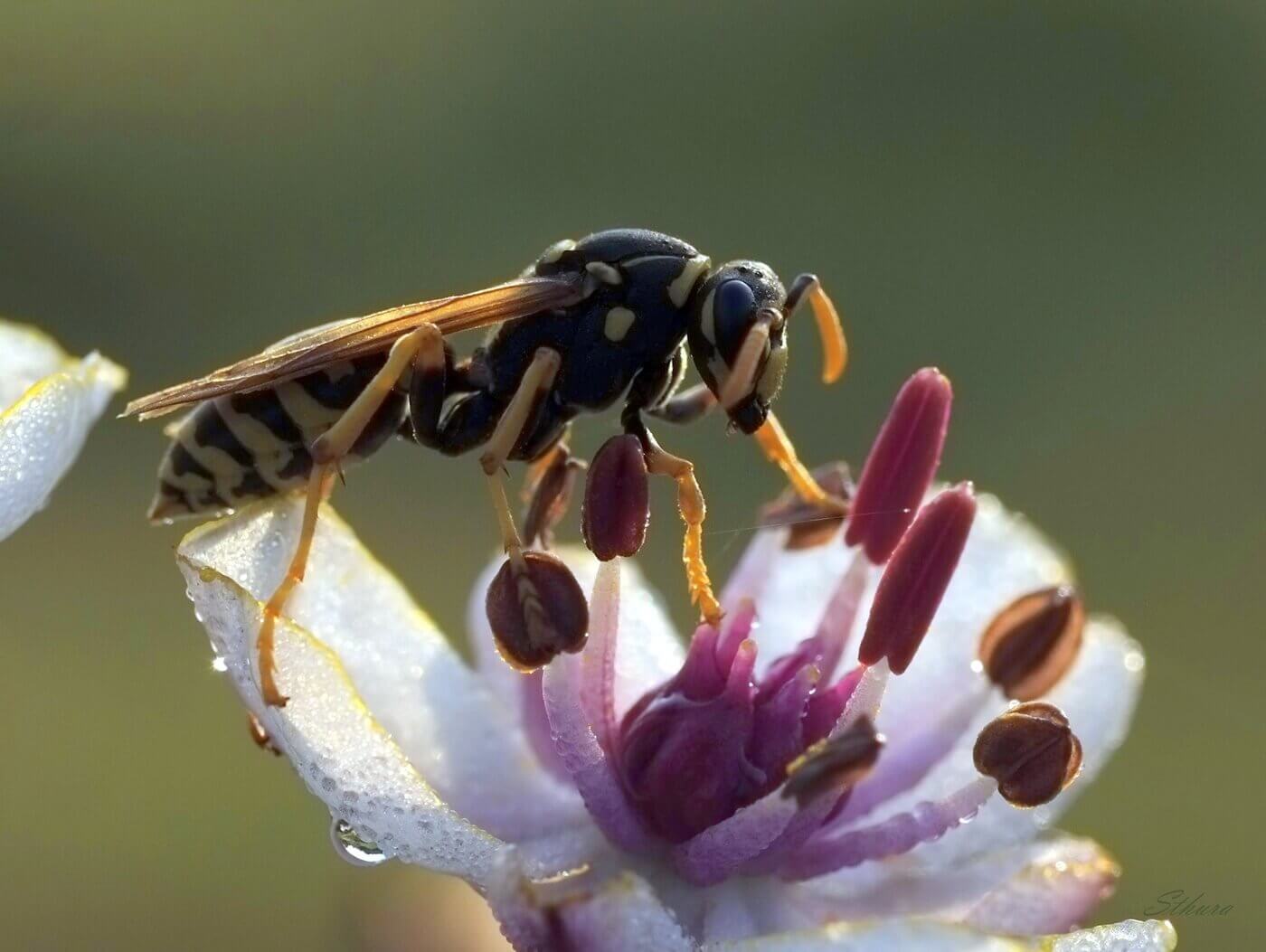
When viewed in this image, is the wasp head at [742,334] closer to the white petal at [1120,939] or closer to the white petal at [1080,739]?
the white petal at [1080,739]

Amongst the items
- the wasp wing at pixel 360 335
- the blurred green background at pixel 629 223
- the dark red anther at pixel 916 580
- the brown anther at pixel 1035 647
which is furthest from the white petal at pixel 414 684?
the blurred green background at pixel 629 223

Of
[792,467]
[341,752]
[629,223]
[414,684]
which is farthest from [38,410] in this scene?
[629,223]

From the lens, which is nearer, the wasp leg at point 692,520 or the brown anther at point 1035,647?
the wasp leg at point 692,520

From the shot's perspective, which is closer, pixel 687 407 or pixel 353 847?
pixel 353 847

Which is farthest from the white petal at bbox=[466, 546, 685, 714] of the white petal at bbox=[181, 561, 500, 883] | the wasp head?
the white petal at bbox=[181, 561, 500, 883]

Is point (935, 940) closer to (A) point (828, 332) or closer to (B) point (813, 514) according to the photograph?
(B) point (813, 514)

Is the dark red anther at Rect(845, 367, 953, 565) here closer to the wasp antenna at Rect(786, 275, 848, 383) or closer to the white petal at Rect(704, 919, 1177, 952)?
the wasp antenna at Rect(786, 275, 848, 383)

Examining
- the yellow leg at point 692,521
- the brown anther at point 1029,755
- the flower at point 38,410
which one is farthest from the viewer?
the yellow leg at point 692,521
